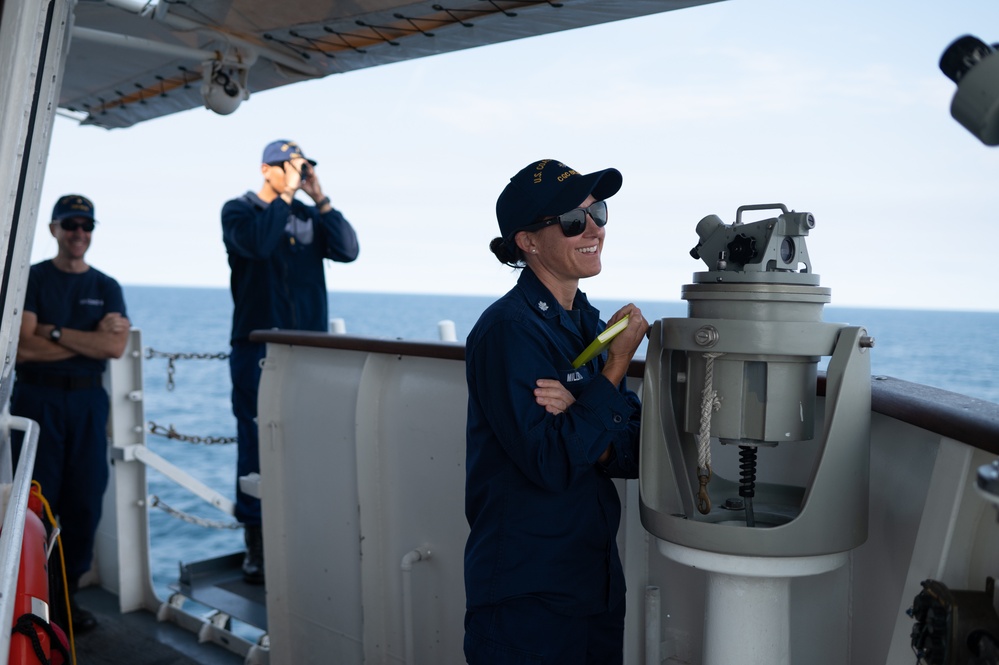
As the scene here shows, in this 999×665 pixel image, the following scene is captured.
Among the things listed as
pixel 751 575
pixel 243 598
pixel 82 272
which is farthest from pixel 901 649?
pixel 82 272

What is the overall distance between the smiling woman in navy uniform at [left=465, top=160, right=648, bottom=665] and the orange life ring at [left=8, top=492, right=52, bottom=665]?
847 millimetres

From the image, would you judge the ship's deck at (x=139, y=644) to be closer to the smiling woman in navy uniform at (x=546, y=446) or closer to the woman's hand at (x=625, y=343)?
the smiling woman in navy uniform at (x=546, y=446)

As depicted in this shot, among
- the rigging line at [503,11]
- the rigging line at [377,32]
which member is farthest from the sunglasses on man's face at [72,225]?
the rigging line at [503,11]

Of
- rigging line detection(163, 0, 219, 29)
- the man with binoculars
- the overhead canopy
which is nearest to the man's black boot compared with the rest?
the man with binoculars

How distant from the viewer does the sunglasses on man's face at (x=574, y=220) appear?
1.99m

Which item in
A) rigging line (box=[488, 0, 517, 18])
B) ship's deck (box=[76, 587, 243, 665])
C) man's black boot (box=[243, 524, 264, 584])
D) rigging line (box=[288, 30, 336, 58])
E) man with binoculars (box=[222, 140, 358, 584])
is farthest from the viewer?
man's black boot (box=[243, 524, 264, 584])

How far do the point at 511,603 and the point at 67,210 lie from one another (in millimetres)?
3341

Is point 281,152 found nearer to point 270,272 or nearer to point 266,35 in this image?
point 270,272

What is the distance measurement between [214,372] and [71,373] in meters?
54.2

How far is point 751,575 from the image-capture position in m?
1.71

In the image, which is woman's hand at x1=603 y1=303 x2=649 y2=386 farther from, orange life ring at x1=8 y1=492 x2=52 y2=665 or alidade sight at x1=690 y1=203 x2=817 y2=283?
orange life ring at x1=8 y1=492 x2=52 y2=665

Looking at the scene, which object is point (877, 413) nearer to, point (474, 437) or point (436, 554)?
point (474, 437)

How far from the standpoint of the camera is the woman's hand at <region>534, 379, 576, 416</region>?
188 cm

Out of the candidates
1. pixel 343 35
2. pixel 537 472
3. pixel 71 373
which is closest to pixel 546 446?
pixel 537 472
